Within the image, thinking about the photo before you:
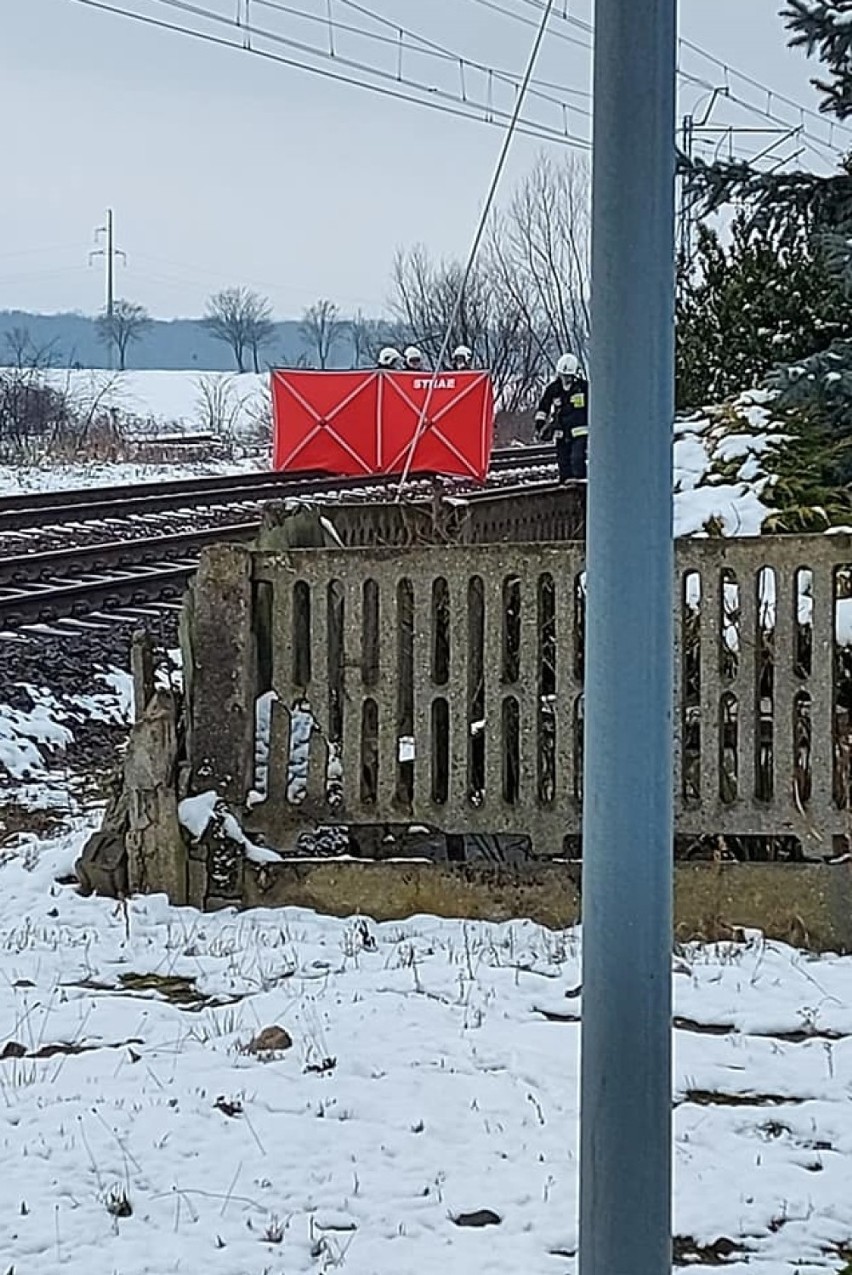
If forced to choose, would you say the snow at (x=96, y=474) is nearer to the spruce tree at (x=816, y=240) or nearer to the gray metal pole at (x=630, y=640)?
the spruce tree at (x=816, y=240)

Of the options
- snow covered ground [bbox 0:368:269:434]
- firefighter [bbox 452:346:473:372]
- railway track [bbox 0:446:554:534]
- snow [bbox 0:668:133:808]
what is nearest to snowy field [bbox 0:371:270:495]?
snow covered ground [bbox 0:368:269:434]

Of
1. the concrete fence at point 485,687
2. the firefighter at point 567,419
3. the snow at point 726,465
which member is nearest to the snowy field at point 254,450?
the snow at point 726,465

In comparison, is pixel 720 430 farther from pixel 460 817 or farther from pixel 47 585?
pixel 47 585

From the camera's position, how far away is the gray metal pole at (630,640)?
2.17 m

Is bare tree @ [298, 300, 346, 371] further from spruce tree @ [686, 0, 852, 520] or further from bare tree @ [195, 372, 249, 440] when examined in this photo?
spruce tree @ [686, 0, 852, 520]

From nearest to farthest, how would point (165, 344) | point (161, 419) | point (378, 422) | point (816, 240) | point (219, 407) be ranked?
point (816, 240) < point (378, 422) < point (219, 407) < point (161, 419) < point (165, 344)

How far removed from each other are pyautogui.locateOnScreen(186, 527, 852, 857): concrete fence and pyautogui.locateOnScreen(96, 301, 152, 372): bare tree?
69601 mm

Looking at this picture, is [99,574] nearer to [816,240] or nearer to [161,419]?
[816,240]

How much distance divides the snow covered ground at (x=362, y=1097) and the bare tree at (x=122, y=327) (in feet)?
231

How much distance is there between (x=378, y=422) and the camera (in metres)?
24.7

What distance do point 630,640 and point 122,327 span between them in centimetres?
8578

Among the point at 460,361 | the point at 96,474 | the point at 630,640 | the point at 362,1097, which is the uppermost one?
the point at 460,361

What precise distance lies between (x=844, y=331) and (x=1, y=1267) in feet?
29.6

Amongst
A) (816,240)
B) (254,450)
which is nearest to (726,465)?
(816,240)
